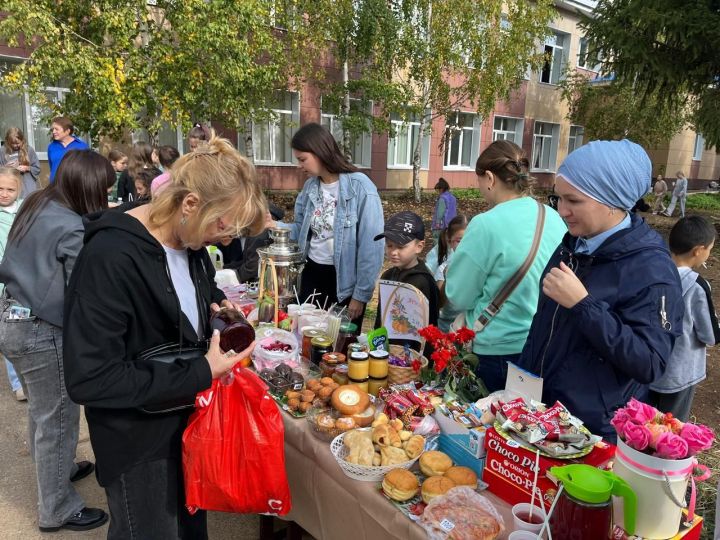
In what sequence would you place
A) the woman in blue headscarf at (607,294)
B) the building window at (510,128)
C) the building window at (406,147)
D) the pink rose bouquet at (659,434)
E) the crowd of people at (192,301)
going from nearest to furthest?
the pink rose bouquet at (659,434) → the crowd of people at (192,301) → the woman in blue headscarf at (607,294) → the building window at (406,147) → the building window at (510,128)

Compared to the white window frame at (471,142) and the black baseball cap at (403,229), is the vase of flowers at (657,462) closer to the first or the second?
the black baseball cap at (403,229)

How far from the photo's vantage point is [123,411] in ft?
4.82

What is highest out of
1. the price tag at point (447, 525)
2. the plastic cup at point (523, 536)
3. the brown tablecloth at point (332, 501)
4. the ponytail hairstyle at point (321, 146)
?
the ponytail hairstyle at point (321, 146)

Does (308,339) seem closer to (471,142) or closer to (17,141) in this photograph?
(17,141)

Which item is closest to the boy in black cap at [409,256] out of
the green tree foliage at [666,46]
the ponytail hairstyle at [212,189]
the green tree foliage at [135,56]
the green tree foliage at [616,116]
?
the ponytail hairstyle at [212,189]

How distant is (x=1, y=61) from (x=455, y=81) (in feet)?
44.9

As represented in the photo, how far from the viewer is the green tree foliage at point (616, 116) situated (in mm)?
18594

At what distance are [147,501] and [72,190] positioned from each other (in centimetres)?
153

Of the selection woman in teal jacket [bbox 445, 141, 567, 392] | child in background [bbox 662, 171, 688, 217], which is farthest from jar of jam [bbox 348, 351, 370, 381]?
child in background [bbox 662, 171, 688, 217]

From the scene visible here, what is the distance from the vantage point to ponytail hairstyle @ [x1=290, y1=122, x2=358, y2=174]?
3057 millimetres

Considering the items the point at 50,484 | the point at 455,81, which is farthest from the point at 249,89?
the point at 455,81

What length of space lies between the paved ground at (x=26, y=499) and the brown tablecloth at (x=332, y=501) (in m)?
0.61

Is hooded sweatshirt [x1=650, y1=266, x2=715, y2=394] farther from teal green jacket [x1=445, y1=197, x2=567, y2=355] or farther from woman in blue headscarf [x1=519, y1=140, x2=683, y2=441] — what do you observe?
woman in blue headscarf [x1=519, y1=140, x2=683, y2=441]

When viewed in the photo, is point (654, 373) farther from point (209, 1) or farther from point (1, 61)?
point (1, 61)
